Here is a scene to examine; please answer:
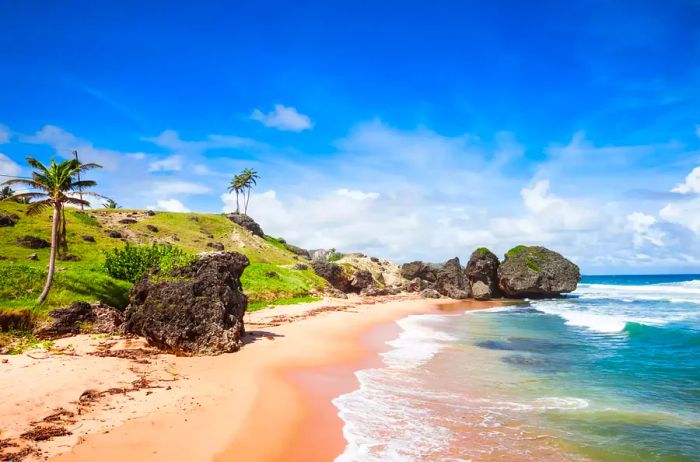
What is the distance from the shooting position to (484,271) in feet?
230

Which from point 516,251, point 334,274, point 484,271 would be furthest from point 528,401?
point 516,251

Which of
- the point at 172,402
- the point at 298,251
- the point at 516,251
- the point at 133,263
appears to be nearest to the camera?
the point at 172,402

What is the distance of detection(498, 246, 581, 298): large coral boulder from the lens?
67000 millimetres

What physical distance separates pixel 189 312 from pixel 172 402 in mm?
7417

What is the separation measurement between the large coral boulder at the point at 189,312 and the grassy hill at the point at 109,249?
5791 mm

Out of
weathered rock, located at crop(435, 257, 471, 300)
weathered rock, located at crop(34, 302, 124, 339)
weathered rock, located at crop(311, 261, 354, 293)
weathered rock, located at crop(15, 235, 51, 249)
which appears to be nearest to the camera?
weathered rock, located at crop(34, 302, 124, 339)

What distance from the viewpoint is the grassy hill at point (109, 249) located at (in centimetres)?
2397

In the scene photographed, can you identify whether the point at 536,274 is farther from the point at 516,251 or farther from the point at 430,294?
the point at 430,294

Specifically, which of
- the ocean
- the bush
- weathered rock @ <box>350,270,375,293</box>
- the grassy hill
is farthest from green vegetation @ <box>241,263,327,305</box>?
the ocean

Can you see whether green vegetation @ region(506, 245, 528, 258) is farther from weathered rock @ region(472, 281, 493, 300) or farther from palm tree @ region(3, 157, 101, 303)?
palm tree @ region(3, 157, 101, 303)

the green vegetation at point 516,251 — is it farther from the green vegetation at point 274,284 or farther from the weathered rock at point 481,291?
the green vegetation at point 274,284

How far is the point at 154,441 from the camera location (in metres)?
9.64

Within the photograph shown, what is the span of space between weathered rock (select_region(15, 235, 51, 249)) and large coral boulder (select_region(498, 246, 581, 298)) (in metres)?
65.4

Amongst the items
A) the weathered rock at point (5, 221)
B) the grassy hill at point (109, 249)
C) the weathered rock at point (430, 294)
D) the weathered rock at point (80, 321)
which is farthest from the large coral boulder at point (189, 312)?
the weathered rock at point (430, 294)
